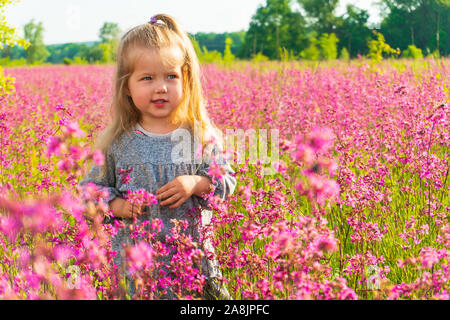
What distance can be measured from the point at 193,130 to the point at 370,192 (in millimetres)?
1182

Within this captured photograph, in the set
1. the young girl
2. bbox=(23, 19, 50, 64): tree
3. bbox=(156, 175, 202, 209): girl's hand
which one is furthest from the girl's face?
bbox=(23, 19, 50, 64): tree

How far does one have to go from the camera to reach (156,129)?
2752 mm

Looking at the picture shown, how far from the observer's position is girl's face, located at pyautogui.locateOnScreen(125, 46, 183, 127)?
2.54 m

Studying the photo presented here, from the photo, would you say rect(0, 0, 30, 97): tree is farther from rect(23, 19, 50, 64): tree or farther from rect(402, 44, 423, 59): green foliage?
rect(23, 19, 50, 64): tree

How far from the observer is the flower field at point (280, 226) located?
55.8 inches

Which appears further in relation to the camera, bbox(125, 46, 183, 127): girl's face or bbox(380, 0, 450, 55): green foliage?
bbox(380, 0, 450, 55): green foliage

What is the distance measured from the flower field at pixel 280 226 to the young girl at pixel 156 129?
16 centimetres

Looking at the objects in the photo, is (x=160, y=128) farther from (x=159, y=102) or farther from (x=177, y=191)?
(x=177, y=191)

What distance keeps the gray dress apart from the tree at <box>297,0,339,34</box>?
65.3 m

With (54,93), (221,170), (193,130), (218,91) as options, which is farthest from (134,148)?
(54,93)

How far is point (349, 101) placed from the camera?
566cm

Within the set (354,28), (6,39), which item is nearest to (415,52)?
(6,39)

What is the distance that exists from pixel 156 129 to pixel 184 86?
347mm
